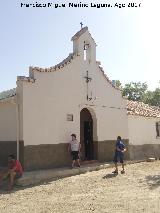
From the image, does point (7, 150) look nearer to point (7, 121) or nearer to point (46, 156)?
point (7, 121)

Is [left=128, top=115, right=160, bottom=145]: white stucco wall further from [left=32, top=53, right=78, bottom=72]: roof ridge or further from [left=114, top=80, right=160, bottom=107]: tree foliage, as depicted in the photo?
[left=114, top=80, right=160, bottom=107]: tree foliage

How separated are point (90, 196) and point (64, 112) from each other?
603 cm

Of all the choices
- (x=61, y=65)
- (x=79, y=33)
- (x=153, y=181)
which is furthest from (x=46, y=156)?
(x=79, y=33)

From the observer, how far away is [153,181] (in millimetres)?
13109

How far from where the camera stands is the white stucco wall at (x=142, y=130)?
2095 centimetres

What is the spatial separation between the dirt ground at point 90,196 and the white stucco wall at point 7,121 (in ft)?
10.5

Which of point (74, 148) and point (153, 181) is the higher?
point (74, 148)

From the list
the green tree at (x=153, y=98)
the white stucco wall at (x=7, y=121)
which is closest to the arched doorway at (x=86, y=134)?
the white stucco wall at (x=7, y=121)

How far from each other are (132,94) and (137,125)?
37.8 metres

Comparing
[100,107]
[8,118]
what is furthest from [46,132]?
[100,107]

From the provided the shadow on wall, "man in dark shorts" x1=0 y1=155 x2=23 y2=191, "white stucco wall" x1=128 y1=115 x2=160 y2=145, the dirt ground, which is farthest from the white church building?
the shadow on wall

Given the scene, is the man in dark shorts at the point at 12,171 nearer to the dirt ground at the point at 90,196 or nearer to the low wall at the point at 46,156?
the dirt ground at the point at 90,196

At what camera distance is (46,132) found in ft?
48.9

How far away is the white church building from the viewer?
14211 mm
